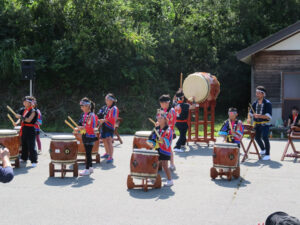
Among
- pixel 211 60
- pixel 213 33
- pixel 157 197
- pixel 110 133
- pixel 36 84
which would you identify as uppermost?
pixel 213 33

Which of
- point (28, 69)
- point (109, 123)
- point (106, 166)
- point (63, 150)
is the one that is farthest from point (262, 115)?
point (28, 69)

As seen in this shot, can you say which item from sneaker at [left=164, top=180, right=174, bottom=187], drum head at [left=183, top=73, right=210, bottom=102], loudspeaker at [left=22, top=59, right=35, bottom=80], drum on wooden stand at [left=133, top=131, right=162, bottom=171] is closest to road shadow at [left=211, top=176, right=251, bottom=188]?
sneaker at [left=164, top=180, right=174, bottom=187]

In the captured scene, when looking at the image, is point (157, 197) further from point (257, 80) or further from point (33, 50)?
point (33, 50)

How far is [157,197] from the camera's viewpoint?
21.7 ft

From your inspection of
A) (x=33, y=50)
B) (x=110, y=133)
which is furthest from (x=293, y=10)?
(x=110, y=133)

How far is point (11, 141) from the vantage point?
8.72 meters

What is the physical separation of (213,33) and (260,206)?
67.5 ft

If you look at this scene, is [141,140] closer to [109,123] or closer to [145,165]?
[109,123]

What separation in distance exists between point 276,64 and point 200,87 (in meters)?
5.91

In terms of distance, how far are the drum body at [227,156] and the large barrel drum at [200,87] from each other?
160 inches

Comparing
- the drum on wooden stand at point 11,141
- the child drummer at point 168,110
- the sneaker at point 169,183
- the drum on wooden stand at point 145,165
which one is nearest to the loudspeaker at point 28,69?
the drum on wooden stand at point 11,141

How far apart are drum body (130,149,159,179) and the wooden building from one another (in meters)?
10.1

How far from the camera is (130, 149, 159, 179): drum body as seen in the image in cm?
697

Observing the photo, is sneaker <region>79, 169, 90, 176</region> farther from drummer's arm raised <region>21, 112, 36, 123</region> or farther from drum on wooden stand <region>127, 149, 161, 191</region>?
drummer's arm raised <region>21, 112, 36, 123</region>
